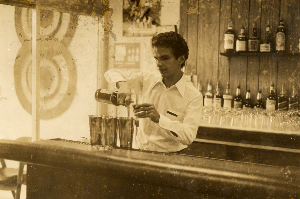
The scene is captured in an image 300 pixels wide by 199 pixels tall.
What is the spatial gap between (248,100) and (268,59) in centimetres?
47

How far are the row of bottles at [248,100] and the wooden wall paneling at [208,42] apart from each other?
17 cm

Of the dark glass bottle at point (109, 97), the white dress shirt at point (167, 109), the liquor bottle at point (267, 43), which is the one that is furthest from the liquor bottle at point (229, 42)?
the dark glass bottle at point (109, 97)

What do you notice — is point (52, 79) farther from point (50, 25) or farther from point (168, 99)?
point (168, 99)

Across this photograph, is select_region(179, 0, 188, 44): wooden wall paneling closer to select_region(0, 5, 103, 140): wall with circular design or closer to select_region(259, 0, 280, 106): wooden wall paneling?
select_region(259, 0, 280, 106): wooden wall paneling

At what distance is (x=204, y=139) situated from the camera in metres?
3.12

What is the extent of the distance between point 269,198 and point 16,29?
402 cm

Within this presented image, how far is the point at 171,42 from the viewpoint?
1.73 metres

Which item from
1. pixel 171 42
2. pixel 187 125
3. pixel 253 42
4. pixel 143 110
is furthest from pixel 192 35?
pixel 143 110

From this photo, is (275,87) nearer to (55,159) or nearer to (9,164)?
(55,159)

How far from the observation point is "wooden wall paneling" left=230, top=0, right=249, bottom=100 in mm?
3404

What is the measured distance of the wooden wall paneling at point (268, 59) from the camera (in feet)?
10.7

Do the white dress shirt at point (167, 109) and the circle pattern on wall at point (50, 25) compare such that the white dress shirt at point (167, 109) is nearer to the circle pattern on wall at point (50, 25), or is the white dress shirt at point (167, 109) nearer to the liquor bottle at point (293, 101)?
the liquor bottle at point (293, 101)

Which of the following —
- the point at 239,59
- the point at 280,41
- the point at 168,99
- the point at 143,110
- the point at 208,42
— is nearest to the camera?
the point at 143,110

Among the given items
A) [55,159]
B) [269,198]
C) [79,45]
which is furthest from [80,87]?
[269,198]
